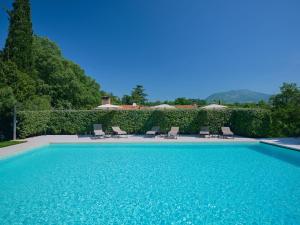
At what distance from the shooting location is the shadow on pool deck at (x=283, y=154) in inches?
380

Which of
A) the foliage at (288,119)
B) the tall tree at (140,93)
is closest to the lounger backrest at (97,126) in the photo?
the foliage at (288,119)

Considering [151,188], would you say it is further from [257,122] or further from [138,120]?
[257,122]

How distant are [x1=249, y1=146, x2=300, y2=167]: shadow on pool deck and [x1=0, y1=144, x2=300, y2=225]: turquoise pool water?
0.04 meters

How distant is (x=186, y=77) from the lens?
115ft

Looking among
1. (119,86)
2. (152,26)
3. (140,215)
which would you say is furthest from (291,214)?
(119,86)

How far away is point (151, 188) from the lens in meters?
6.24

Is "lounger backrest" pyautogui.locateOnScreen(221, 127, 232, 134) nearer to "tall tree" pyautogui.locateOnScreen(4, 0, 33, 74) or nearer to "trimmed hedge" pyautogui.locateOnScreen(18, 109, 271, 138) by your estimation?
"trimmed hedge" pyautogui.locateOnScreen(18, 109, 271, 138)

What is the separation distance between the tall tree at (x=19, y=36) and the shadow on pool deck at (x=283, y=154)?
20.9 meters

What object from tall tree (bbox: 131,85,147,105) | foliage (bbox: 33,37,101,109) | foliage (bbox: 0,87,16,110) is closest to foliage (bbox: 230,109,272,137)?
foliage (bbox: 0,87,16,110)

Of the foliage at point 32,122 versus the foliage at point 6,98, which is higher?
the foliage at point 6,98

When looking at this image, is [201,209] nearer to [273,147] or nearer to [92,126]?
[273,147]

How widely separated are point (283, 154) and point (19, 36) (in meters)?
23.0

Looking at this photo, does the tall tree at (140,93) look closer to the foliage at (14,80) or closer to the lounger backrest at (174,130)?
the foliage at (14,80)

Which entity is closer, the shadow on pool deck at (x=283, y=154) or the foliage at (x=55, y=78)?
the shadow on pool deck at (x=283, y=154)
